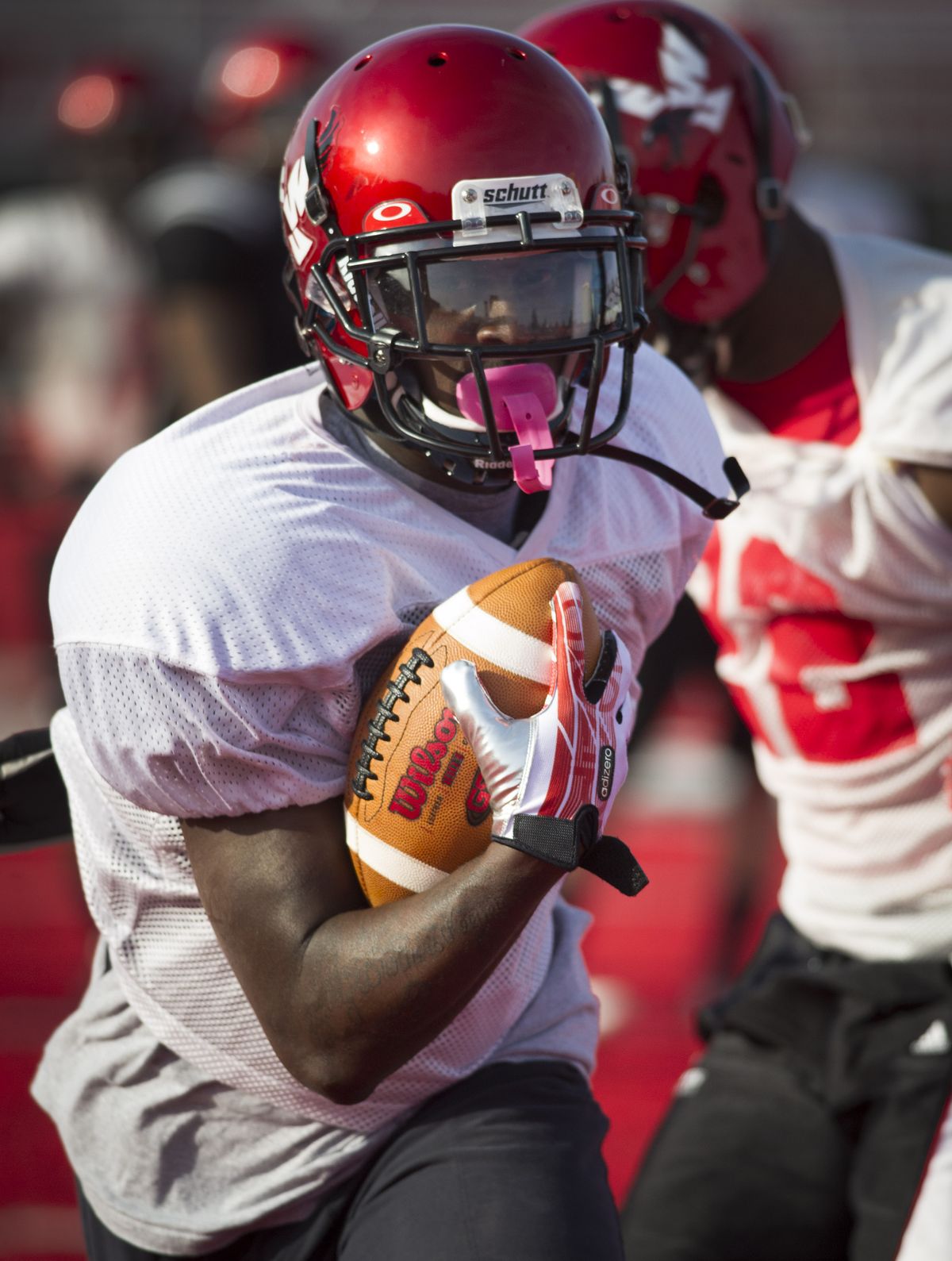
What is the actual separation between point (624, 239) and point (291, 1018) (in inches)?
39.4

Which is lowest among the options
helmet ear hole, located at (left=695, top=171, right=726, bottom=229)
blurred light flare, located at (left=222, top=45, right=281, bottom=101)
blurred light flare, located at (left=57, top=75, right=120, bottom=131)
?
blurred light flare, located at (left=57, top=75, right=120, bottom=131)

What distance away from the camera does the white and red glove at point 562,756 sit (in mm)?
1711

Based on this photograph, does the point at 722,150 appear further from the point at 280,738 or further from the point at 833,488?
the point at 280,738

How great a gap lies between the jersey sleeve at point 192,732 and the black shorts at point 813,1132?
3.69 feet

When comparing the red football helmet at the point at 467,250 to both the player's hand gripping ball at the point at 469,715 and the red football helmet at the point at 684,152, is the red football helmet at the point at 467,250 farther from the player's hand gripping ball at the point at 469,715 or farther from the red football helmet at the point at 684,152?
the red football helmet at the point at 684,152

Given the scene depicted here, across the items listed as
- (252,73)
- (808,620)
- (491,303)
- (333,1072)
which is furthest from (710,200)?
(252,73)

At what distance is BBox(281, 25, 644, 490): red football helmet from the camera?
6.38ft

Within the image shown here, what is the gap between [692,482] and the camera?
7.04 feet

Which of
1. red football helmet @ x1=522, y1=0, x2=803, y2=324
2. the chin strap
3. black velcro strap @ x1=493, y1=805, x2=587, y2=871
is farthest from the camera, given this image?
red football helmet @ x1=522, y1=0, x2=803, y2=324

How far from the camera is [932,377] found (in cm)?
261

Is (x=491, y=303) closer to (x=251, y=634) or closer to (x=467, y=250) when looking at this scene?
(x=467, y=250)

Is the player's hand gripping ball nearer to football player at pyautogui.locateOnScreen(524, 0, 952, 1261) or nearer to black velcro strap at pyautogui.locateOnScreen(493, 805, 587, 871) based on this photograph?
black velcro strap at pyautogui.locateOnScreen(493, 805, 587, 871)

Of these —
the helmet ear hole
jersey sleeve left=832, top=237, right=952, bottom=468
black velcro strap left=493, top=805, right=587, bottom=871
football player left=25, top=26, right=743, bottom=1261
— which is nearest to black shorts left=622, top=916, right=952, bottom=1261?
football player left=25, top=26, right=743, bottom=1261

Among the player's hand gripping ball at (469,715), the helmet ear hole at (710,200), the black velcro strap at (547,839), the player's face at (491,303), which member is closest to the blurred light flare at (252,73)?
the helmet ear hole at (710,200)
